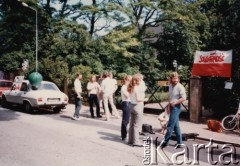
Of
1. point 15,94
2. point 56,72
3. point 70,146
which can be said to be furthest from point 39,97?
point 56,72

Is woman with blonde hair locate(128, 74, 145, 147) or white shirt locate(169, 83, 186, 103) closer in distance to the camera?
white shirt locate(169, 83, 186, 103)

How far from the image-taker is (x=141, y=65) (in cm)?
2580

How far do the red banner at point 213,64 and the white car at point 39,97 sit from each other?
632cm

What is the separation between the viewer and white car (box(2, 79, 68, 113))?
47.7ft

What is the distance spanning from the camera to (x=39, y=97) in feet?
47.3

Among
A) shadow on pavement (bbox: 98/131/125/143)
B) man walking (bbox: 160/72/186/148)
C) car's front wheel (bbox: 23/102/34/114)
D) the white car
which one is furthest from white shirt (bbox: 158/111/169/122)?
car's front wheel (bbox: 23/102/34/114)

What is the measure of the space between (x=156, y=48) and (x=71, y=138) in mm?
19901

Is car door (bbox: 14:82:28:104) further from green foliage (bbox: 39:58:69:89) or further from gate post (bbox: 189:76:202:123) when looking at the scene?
gate post (bbox: 189:76:202:123)

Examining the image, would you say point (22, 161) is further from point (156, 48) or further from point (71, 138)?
point (156, 48)

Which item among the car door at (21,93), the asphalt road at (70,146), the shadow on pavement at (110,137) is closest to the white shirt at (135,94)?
the asphalt road at (70,146)

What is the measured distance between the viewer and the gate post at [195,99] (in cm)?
1284

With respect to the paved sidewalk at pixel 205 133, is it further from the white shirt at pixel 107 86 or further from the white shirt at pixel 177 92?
the white shirt at pixel 177 92

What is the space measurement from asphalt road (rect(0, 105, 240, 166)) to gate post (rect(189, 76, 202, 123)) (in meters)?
3.11

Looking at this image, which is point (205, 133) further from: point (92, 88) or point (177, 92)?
point (92, 88)
